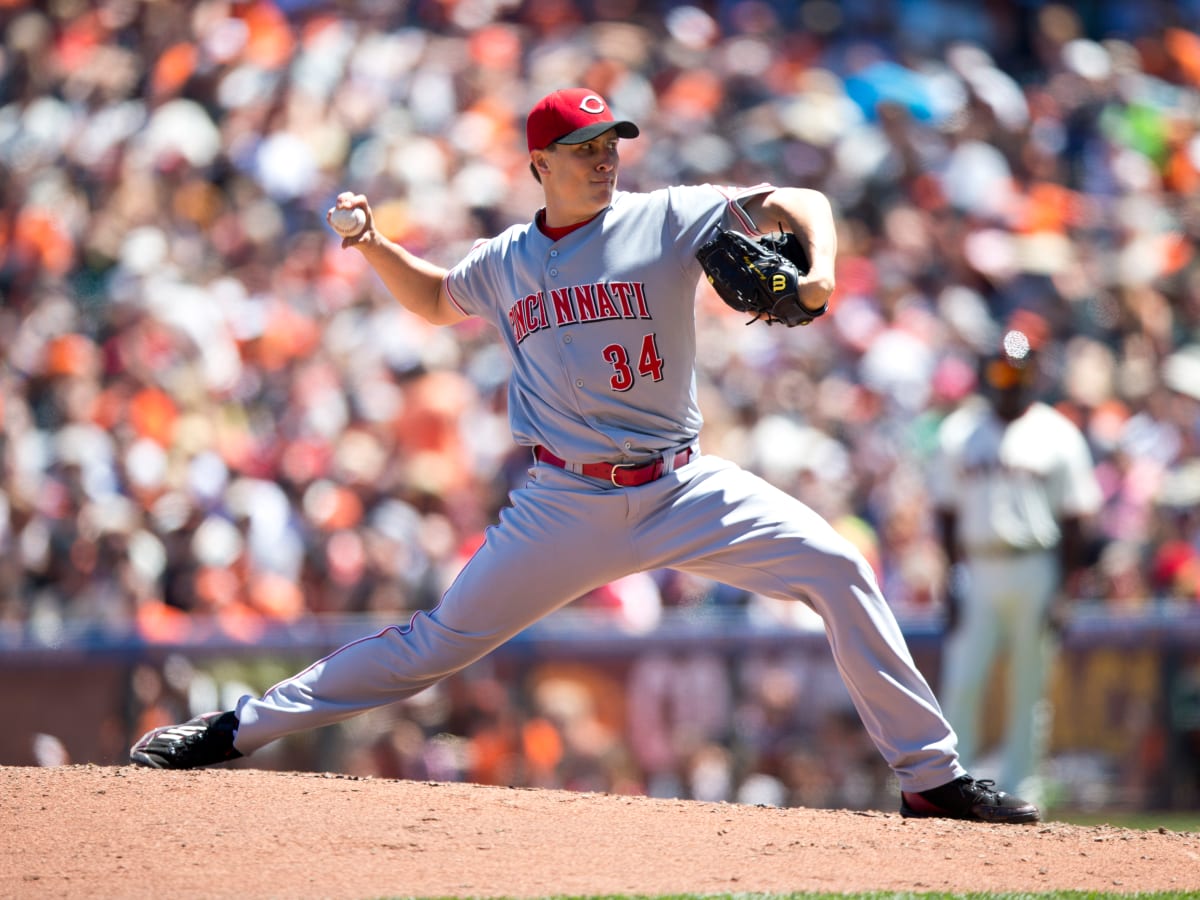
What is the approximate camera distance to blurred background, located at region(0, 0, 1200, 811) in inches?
333

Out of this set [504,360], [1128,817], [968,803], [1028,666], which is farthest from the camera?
[504,360]

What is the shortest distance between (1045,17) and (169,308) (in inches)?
306

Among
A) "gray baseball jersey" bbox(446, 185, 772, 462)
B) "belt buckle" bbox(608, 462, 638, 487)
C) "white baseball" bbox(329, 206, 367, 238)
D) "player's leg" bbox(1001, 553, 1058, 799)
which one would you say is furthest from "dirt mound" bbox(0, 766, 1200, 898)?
"player's leg" bbox(1001, 553, 1058, 799)

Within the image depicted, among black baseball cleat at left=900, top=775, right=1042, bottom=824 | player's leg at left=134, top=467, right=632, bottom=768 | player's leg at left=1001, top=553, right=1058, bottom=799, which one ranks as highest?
player's leg at left=134, top=467, right=632, bottom=768

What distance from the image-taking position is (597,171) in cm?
466

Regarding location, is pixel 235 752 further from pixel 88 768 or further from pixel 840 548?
pixel 840 548

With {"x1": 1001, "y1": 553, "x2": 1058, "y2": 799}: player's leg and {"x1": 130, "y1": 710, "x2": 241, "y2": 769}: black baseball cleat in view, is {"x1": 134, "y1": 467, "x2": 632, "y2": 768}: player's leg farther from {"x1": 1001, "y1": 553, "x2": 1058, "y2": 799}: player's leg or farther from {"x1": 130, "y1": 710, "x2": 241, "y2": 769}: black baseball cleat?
{"x1": 1001, "y1": 553, "x2": 1058, "y2": 799}: player's leg

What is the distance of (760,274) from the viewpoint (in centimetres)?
429

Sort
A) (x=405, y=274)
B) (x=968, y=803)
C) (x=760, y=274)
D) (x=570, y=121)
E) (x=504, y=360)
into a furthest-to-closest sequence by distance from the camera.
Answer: (x=504, y=360), (x=405, y=274), (x=968, y=803), (x=570, y=121), (x=760, y=274)

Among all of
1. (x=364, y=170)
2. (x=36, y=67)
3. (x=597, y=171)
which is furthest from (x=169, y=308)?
(x=597, y=171)

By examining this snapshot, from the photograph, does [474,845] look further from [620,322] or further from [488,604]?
[620,322]

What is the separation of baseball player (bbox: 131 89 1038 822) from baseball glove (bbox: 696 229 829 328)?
0.49 ft

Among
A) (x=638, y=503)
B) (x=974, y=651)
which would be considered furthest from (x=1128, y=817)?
(x=638, y=503)

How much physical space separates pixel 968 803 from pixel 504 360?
6.55m
